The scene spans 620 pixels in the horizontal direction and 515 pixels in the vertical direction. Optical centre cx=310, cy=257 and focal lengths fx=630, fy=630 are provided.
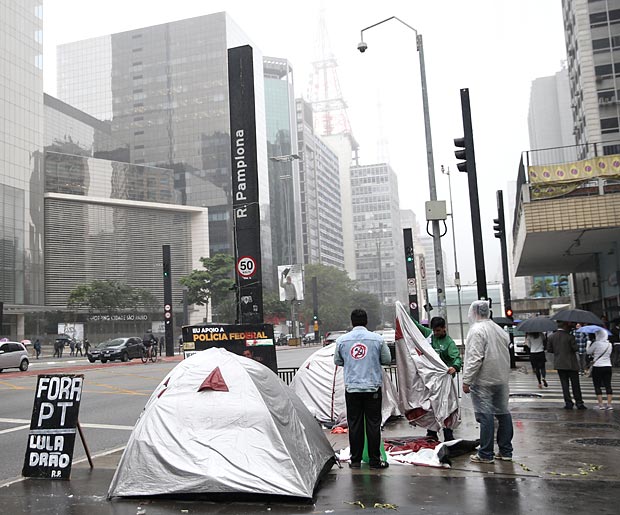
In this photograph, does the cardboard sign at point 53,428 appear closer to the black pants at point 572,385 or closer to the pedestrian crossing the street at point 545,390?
the black pants at point 572,385

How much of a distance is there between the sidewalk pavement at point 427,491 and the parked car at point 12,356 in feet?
81.3

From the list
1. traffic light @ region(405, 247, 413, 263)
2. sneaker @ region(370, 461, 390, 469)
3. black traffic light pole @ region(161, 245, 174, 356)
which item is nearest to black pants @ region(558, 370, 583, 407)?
sneaker @ region(370, 461, 390, 469)

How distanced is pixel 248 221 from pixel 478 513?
33.2 ft

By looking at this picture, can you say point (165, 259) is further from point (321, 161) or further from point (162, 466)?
point (321, 161)

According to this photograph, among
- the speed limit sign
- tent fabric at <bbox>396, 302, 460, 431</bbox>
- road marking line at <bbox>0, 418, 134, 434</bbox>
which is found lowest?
road marking line at <bbox>0, 418, 134, 434</bbox>

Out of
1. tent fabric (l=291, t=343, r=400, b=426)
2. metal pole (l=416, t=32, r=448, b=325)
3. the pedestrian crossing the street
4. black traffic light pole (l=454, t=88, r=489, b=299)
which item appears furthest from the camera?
black traffic light pole (l=454, t=88, r=489, b=299)

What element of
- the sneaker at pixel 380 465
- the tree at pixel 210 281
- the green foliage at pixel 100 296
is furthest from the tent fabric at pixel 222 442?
the tree at pixel 210 281

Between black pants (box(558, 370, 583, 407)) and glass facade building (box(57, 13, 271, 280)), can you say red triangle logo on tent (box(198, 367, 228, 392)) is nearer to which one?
black pants (box(558, 370, 583, 407))

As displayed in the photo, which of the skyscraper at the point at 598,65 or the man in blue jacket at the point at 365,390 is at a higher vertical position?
the skyscraper at the point at 598,65

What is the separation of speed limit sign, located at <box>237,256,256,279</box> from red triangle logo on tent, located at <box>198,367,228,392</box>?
7.53 m

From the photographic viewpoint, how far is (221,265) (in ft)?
268

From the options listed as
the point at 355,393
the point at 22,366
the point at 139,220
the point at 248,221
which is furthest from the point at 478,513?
the point at 139,220

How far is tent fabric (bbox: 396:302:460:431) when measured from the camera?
8688mm

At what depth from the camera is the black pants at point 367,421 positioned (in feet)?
24.1
